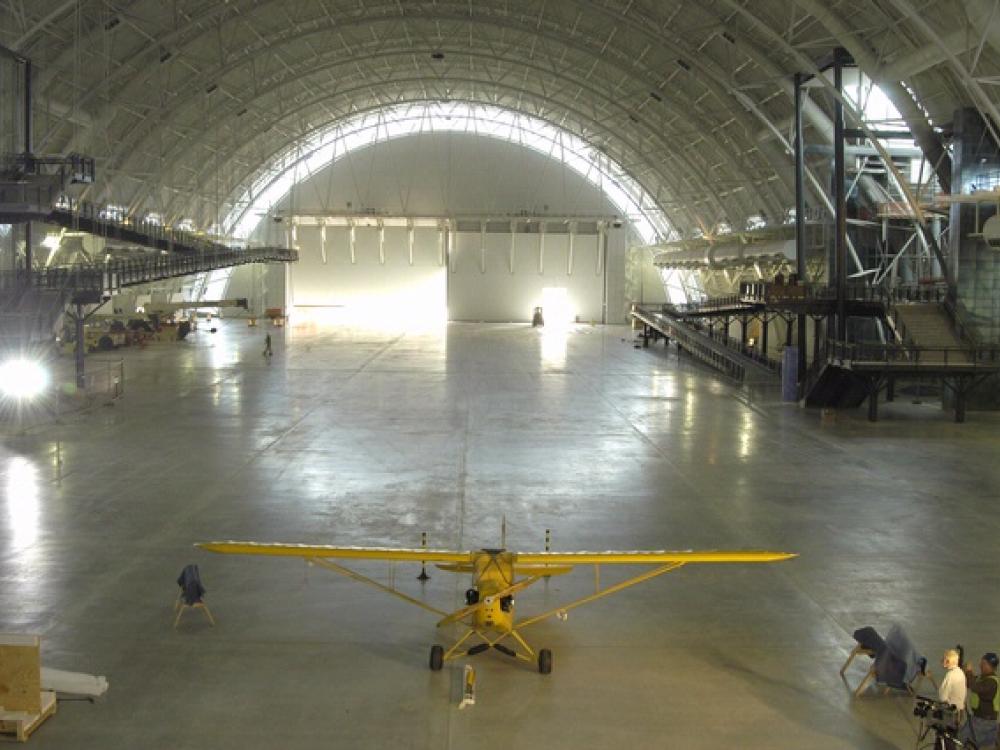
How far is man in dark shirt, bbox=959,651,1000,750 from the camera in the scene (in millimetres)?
9141

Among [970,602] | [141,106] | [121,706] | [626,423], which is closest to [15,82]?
[141,106]

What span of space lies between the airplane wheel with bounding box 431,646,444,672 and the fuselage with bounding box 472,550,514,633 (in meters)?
0.60

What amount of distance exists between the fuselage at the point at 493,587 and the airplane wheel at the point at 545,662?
1.67 ft

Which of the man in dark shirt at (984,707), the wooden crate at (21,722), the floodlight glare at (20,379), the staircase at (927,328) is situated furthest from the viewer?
the staircase at (927,328)

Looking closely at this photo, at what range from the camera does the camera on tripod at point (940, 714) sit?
29.3ft

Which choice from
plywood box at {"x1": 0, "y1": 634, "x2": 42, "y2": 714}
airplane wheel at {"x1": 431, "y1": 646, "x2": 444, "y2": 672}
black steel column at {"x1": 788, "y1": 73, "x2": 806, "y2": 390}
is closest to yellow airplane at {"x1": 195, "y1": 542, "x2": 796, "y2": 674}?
airplane wheel at {"x1": 431, "y1": 646, "x2": 444, "y2": 672}

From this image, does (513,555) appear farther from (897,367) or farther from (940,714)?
(897,367)

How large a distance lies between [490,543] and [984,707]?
885 centimetres

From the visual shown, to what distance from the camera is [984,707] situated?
367 inches

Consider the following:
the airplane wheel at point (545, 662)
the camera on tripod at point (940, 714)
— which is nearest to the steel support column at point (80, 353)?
the airplane wheel at point (545, 662)

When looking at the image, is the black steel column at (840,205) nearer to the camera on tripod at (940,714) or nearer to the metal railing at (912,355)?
the metal railing at (912,355)

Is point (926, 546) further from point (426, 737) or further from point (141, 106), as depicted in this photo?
point (141, 106)

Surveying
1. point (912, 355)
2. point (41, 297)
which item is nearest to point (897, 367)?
point (912, 355)

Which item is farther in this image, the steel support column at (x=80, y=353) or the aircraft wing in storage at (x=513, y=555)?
the steel support column at (x=80, y=353)
